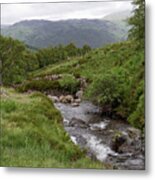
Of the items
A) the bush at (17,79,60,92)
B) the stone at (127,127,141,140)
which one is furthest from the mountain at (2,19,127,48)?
Answer: the stone at (127,127,141,140)

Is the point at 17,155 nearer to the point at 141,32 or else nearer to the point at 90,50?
the point at 90,50

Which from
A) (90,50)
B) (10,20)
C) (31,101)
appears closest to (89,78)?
(90,50)

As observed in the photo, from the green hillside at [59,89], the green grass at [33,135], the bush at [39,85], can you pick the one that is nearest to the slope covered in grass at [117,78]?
the green hillside at [59,89]

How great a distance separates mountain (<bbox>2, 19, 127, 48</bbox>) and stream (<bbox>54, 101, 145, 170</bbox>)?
31 cm

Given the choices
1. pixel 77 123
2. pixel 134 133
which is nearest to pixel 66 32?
pixel 77 123

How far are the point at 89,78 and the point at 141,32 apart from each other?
1.12 ft

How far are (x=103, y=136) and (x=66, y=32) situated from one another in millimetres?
542

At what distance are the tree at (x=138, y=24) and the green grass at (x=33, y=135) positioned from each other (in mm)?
527

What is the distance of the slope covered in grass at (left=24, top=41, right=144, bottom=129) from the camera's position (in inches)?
106

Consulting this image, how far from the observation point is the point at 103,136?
2736 millimetres

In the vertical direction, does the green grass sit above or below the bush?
below

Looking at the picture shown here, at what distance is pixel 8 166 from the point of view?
2814 mm

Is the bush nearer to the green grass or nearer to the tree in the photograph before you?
the green grass

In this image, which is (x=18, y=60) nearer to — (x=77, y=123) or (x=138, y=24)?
(x=77, y=123)
